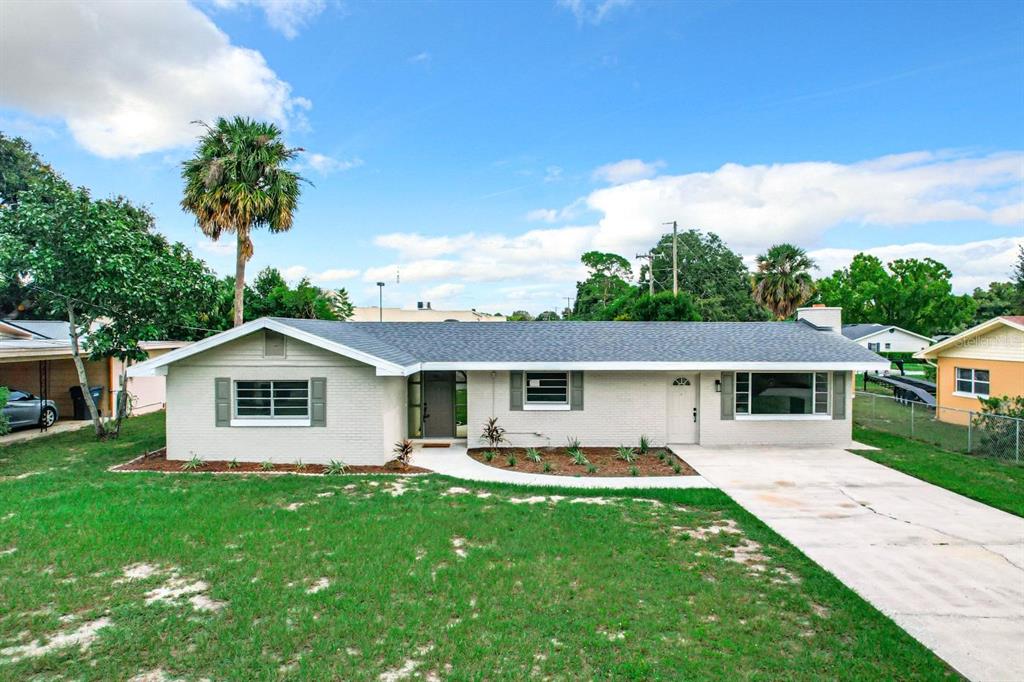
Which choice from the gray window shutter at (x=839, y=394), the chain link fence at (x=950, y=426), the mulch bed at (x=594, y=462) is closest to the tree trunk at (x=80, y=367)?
the mulch bed at (x=594, y=462)

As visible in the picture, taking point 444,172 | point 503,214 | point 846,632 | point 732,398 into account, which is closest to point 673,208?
point 503,214

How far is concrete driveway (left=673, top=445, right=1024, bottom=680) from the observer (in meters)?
5.23

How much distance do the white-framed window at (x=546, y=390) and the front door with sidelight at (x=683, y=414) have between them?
123 inches

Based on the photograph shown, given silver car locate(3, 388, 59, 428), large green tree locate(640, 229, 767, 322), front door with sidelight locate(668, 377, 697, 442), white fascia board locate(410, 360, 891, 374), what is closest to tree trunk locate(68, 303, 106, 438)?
silver car locate(3, 388, 59, 428)

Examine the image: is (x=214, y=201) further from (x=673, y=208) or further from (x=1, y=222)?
(x=673, y=208)

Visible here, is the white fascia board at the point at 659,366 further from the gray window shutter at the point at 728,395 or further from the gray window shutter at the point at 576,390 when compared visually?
the gray window shutter at the point at 576,390

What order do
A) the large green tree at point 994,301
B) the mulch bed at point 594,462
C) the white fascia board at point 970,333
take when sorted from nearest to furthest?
the mulch bed at point 594,462, the white fascia board at point 970,333, the large green tree at point 994,301

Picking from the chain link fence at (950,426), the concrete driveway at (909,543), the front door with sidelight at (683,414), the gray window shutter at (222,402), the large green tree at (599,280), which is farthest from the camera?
the large green tree at (599,280)

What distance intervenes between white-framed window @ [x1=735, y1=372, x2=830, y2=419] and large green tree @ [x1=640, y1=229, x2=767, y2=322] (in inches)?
1441

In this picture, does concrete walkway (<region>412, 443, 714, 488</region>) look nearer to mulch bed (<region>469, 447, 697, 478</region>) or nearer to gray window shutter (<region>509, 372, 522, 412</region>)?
mulch bed (<region>469, 447, 697, 478</region>)

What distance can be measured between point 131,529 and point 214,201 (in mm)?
12875

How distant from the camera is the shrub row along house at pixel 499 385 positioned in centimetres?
1256

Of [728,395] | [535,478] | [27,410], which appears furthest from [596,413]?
[27,410]

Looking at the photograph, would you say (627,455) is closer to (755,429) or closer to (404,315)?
(755,429)
